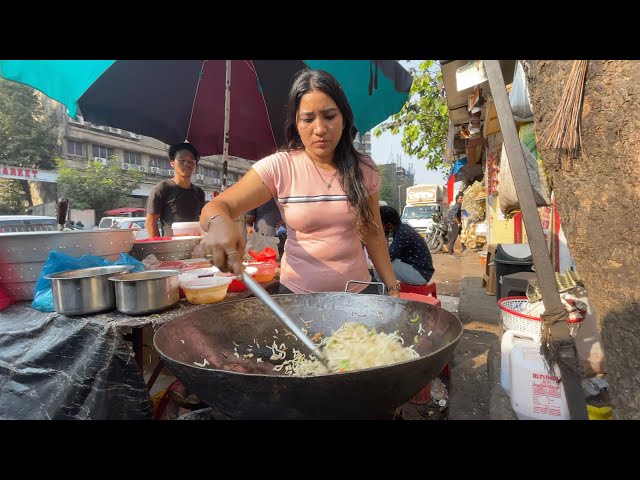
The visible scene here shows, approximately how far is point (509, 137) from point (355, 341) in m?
1.08

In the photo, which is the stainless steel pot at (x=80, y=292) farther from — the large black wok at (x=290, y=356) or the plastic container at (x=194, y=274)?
the large black wok at (x=290, y=356)

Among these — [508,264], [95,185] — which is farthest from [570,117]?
[95,185]

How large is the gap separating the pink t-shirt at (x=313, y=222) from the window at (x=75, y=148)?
36.4 meters

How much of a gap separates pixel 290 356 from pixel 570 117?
1715mm

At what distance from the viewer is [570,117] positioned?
68.4 inches

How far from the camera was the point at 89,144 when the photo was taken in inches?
1287

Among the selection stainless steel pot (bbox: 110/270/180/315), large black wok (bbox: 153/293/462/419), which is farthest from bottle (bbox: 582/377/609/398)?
stainless steel pot (bbox: 110/270/180/315)

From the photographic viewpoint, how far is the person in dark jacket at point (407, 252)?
4.80m

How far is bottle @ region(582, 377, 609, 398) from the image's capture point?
98.4 inches

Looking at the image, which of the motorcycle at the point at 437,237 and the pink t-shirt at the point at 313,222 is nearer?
the pink t-shirt at the point at 313,222

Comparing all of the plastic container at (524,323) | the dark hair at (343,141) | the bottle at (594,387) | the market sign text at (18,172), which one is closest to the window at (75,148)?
the market sign text at (18,172)

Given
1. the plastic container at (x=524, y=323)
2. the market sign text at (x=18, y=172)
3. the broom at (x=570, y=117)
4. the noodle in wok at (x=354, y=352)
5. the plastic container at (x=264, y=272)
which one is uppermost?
the market sign text at (x=18, y=172)
